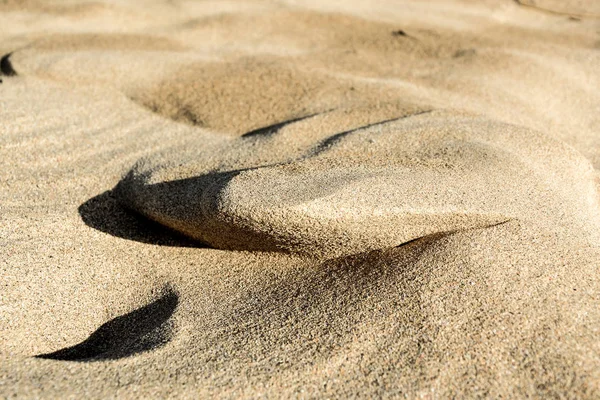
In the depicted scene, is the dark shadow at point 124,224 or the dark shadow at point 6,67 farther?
the dark shadow at point 6,67

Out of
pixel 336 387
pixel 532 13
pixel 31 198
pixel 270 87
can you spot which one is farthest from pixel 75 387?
pixel 532 13

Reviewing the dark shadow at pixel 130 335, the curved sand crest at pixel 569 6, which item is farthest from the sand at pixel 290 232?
the curved sand crest at pixel 569 6

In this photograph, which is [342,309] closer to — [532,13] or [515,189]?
[515,189]

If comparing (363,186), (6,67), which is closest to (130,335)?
(363,186)

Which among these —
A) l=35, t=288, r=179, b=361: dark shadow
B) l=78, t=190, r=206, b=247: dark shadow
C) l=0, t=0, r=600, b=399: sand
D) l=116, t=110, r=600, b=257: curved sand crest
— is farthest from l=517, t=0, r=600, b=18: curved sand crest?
l=35, t=288, r=179, b=361: dark shadow

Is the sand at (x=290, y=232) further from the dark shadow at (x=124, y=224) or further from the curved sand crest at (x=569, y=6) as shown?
the curved sand crest at (x=569, y=6)

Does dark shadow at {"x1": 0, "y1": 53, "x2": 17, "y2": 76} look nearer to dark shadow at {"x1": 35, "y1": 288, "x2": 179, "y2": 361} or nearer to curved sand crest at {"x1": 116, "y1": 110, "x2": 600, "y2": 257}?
curved sand crest at {"x1": 116, "y1": 110, "x2": 600, "y2": 257}
